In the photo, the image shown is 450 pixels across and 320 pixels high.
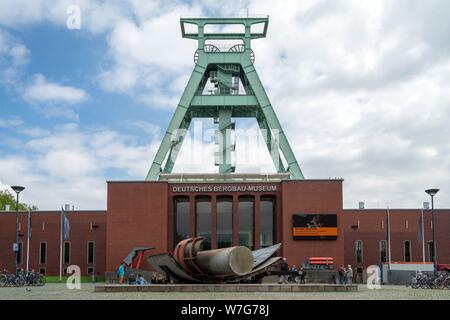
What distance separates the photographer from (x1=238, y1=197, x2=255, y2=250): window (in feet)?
160

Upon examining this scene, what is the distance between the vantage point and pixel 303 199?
48.0 metres

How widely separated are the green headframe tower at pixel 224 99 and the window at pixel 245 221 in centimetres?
489

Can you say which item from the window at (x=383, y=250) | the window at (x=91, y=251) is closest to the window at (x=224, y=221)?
the window at (x=91, y=251)

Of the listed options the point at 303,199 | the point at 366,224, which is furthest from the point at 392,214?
the point at 303,199

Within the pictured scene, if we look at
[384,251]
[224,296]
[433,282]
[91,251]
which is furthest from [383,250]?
[224,296]

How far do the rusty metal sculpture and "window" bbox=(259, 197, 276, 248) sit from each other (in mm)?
19960

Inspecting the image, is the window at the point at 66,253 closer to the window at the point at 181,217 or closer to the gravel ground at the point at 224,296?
the window at the point at 181,217

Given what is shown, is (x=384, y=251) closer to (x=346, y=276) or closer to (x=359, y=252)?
(x=359, y=252)

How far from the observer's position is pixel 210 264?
1074 inches

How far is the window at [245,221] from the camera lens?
48.8 metres

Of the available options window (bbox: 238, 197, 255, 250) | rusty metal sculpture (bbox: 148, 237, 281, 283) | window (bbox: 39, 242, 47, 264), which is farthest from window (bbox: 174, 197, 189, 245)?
rusty metal sculpture (bbox: 148, 237, 281, 283)

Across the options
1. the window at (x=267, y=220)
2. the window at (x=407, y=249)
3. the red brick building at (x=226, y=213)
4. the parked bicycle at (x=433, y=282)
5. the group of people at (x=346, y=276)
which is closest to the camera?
the parked bicycle at (x=433, y=282)

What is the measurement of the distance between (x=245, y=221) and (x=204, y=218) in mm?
3210
